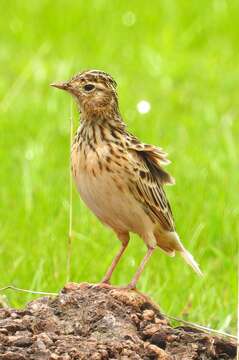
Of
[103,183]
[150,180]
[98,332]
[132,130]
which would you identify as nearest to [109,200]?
[103,183]

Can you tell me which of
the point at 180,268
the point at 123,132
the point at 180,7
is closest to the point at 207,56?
the point at 180,7

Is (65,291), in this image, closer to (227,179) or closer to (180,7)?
(227,179)

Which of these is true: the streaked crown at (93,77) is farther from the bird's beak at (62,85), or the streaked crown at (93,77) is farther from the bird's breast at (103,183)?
the bird's breast at (103,183)

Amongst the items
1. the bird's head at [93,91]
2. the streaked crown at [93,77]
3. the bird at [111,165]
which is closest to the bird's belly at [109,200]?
the bird at [111,165]

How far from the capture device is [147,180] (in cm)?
773

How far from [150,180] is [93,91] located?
0.70 metres

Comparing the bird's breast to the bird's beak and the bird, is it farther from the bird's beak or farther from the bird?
the bird's beak

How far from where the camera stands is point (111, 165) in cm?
751

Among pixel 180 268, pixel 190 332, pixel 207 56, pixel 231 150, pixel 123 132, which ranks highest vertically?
pixel 207 56

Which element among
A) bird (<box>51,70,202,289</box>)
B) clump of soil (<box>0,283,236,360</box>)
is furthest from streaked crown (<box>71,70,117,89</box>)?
clump of soil (<box>0,283,236,360</box>)

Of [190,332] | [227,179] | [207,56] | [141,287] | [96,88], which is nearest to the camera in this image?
[190,332]

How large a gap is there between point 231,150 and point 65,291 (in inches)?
259

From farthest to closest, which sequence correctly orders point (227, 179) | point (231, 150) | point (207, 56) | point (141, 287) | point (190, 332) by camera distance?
point (207, 56) → point (231, 150) → point (227, 179) → point (141, 287) → point (190, 332)

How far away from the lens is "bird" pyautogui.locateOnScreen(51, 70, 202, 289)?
294 inches
